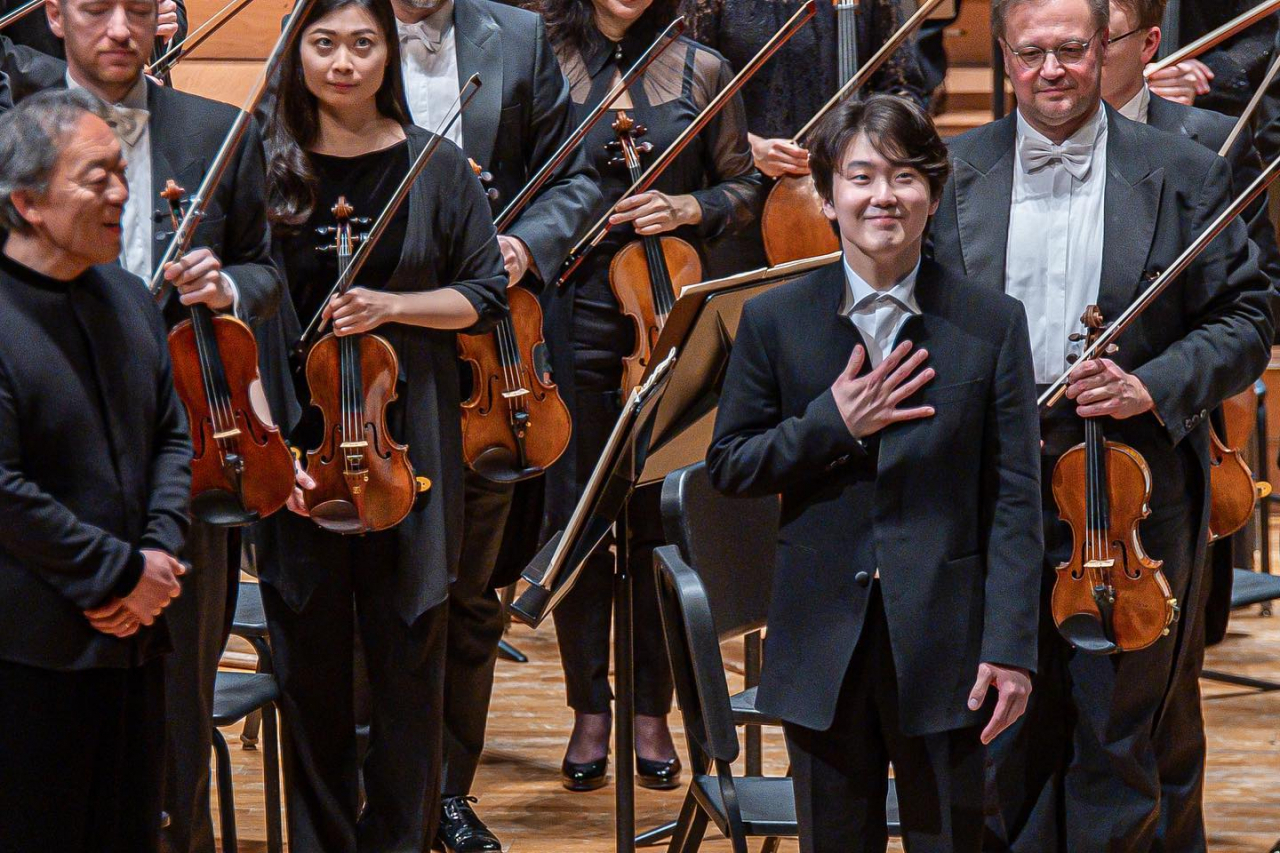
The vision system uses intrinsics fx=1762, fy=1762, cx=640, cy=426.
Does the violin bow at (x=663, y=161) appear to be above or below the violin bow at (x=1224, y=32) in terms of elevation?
below

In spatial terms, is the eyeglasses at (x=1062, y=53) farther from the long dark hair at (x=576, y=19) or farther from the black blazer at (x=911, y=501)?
the long dark hair at (x=576, y=19)

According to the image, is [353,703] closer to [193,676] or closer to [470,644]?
[193,676]

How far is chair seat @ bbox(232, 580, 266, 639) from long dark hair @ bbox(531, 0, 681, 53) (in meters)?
1.11

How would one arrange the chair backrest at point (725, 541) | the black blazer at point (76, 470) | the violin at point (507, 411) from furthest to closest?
the violin at point (507, 411) < the chair backrest at point (725, 541) < the black blazer at point (76, 470)

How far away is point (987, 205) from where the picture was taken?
2342 mm

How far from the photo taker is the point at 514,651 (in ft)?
13.3

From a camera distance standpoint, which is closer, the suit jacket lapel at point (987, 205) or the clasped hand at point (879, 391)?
the clasped hand at point (879, 391)

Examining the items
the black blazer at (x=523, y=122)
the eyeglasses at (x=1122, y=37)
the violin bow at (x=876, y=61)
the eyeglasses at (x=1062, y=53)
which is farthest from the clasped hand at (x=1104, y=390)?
the black blazer at (x=523, y=122)

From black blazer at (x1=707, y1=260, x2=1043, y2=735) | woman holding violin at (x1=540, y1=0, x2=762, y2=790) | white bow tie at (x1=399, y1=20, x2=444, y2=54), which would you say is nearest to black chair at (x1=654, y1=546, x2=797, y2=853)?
black blazer at (x1=707, y1=260, x2=1043, y2=735)

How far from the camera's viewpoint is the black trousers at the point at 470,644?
2.94 meters

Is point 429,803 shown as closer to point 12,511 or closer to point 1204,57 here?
point 12,511

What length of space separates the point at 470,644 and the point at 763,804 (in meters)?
0.85

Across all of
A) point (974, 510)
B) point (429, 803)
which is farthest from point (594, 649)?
point (974, 510)

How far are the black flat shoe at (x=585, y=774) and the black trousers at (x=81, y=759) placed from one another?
1.28m
